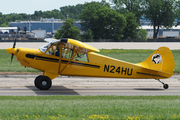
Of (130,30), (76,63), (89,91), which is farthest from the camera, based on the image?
(130,30)

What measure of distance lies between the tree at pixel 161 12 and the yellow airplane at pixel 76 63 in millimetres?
85169

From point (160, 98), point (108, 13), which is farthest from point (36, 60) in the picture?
→ point (108, 13)

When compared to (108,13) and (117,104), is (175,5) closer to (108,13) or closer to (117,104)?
(108,13)

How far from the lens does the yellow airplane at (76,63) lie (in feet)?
48.0

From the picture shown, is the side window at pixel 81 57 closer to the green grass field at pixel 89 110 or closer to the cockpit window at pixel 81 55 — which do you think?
the cockpit window at pixel 81 55

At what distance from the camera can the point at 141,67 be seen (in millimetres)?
15273

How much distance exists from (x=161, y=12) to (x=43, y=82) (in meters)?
89.3

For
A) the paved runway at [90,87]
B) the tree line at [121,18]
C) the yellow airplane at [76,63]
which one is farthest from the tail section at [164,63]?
the tree line at [121,18]

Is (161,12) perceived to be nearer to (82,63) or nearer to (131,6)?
(131,6)

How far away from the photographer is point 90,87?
15.8 meters

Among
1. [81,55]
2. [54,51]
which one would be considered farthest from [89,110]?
[54,51]

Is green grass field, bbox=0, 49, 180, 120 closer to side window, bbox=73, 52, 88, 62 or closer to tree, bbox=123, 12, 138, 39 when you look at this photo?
side window, bbox=73, 52, 88, 62

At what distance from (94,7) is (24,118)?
8374cm

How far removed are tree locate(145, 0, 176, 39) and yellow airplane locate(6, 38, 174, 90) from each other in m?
85.2
